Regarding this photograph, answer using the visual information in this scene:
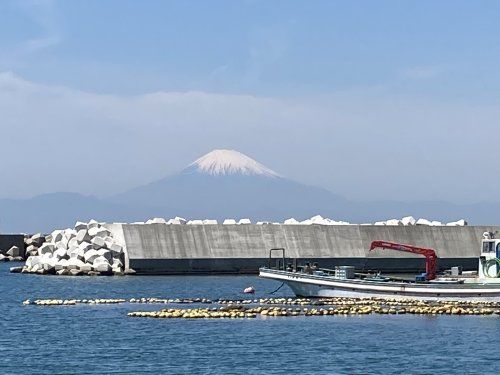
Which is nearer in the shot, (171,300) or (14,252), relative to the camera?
(171,300)

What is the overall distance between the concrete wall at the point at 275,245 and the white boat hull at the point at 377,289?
899 inches

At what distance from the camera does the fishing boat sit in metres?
61.7

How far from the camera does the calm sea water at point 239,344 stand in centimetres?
4238

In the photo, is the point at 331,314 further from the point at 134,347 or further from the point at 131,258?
the point at 131,258

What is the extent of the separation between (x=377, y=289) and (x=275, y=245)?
30568mm

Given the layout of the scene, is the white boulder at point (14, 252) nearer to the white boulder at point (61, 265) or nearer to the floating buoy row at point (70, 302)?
the white boulder at point (61, 265)

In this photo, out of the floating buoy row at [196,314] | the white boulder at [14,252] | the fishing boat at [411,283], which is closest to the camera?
the floating buoy row at [196,314]

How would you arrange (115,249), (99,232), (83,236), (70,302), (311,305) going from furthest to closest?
(83,236)
(99,232)
(115,249)
(70,302)
(311,305)

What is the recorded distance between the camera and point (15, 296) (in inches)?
2840

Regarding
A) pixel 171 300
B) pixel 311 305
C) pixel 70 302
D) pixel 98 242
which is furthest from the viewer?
pixel 98 242

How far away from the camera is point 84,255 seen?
92188mm

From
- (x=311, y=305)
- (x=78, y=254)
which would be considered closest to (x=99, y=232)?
(x=78, y=254)

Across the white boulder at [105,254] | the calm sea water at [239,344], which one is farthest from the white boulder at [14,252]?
the calm sea water at [239,344]

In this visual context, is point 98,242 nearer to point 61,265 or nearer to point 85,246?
point 85,246
